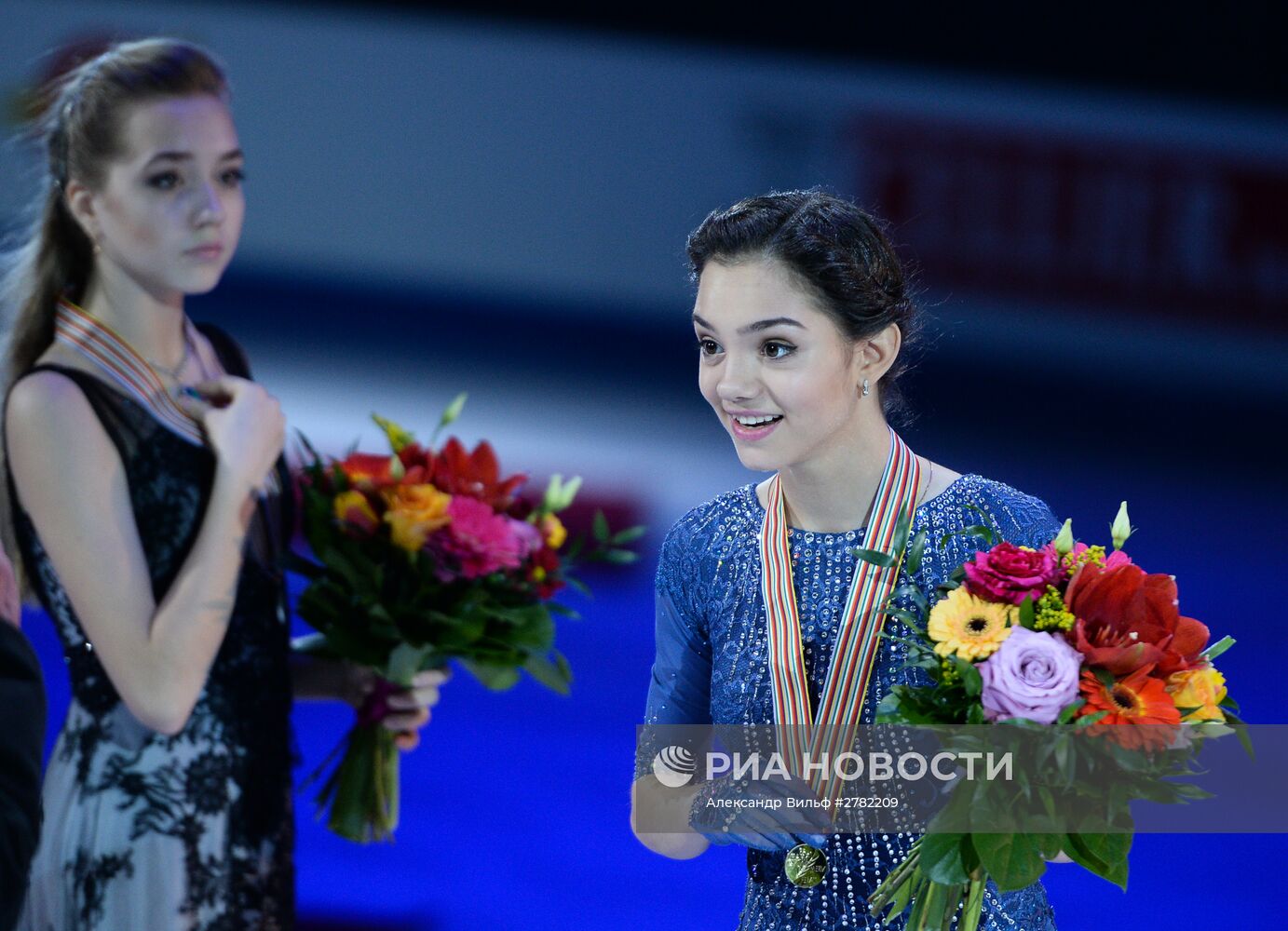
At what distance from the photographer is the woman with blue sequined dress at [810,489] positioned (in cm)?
200

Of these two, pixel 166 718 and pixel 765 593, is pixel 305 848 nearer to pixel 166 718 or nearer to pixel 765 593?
pixel 166 718

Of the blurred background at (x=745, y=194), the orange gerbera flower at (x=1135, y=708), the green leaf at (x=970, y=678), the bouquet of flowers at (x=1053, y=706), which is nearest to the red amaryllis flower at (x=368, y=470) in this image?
the bouquet of flowers at (x=1053, y=706)

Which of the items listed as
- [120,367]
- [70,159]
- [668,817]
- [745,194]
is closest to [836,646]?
[668,817]

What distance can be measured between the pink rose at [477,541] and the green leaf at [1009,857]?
39.7 inches

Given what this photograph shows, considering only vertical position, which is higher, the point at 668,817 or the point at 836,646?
the point at 836,646

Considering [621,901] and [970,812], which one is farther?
[621,901]

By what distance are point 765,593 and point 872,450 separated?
0.25 metres

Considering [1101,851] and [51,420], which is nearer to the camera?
[1101,851]

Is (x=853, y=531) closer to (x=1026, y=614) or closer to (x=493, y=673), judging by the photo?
(x=1026, y=614)

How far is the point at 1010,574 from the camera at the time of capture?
1.72 metres

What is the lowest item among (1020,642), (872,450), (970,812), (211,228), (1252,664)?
(970,812)

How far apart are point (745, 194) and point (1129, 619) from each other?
8.25 m

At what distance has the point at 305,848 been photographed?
4.25 metres

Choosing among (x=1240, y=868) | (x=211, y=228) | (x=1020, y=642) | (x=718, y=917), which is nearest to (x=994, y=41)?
(x=1240, y=868)
